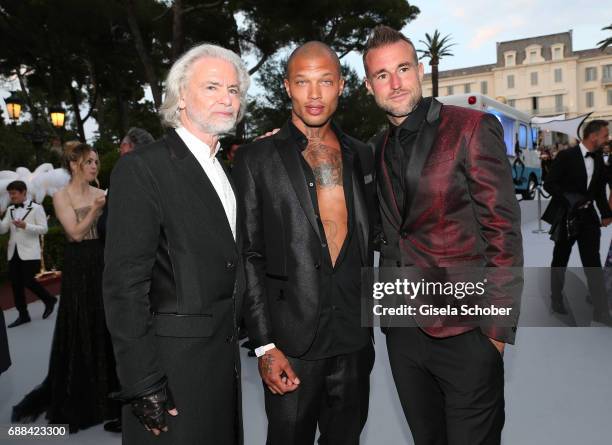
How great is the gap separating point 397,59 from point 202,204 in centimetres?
105

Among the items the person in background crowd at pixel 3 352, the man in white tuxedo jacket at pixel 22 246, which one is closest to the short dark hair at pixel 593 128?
the person in background crowd at pixel 3 352

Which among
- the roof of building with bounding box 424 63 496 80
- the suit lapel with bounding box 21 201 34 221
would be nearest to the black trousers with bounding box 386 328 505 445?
the suit lapel with bounding box 21 201 34 221

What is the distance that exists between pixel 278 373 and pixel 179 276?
702mm

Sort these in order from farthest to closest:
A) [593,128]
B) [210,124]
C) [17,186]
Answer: [17,186] < [593,128] < [210,124]

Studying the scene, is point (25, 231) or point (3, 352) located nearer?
point (3, 352)

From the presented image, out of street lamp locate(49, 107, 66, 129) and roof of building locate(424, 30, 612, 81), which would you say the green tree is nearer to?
street lamp locate(49, 107, 66, 129)

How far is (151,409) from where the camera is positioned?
5.96 ft

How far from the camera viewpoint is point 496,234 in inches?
82.8

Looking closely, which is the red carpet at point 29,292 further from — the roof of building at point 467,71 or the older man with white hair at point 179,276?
the roof of building at point 467,71

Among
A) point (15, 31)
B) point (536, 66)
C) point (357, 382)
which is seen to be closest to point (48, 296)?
point (357, 382)

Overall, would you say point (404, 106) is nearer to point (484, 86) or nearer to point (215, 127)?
point (215, 127)

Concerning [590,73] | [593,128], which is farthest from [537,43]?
[593,128]

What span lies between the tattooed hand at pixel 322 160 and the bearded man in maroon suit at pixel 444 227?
0.97 feet

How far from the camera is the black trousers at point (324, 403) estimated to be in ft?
7.77
